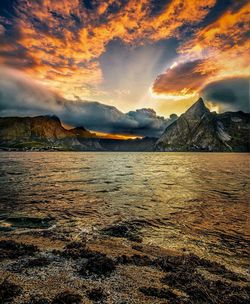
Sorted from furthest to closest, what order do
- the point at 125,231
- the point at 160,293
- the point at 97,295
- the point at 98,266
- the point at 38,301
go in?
Result: the point at 125,231
the point at 98,266
the point at 160,293
the point at 97,295
the point at 38,301

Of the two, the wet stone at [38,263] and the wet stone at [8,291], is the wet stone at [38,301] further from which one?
the wet stone at [38,263]

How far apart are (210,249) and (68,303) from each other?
360 inches

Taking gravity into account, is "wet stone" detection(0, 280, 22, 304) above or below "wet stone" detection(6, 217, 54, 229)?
above

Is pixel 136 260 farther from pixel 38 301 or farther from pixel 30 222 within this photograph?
pixel 30 222

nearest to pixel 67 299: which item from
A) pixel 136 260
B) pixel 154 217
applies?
pixel 136 260

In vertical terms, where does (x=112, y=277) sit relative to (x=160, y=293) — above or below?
below

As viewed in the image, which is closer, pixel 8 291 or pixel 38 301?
pixel 38 301

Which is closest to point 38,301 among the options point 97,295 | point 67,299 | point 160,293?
point 67,299

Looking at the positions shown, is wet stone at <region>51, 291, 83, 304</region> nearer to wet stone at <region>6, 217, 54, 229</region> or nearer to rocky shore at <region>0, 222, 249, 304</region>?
rocky shore at <region>0, 222, 249, 304</region>

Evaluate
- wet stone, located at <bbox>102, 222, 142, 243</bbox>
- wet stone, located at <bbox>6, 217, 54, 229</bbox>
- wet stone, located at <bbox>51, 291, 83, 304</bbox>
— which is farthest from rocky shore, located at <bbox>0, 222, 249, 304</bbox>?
wet stone, located at <bbox>6, 217, 54, 229</bbox>

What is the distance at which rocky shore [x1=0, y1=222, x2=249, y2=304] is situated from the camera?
8227mm

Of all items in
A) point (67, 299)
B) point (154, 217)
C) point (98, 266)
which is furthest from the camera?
point (154, 217)

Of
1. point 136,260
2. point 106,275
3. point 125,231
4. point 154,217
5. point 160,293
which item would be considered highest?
point 160,293

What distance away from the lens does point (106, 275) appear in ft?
32.6
